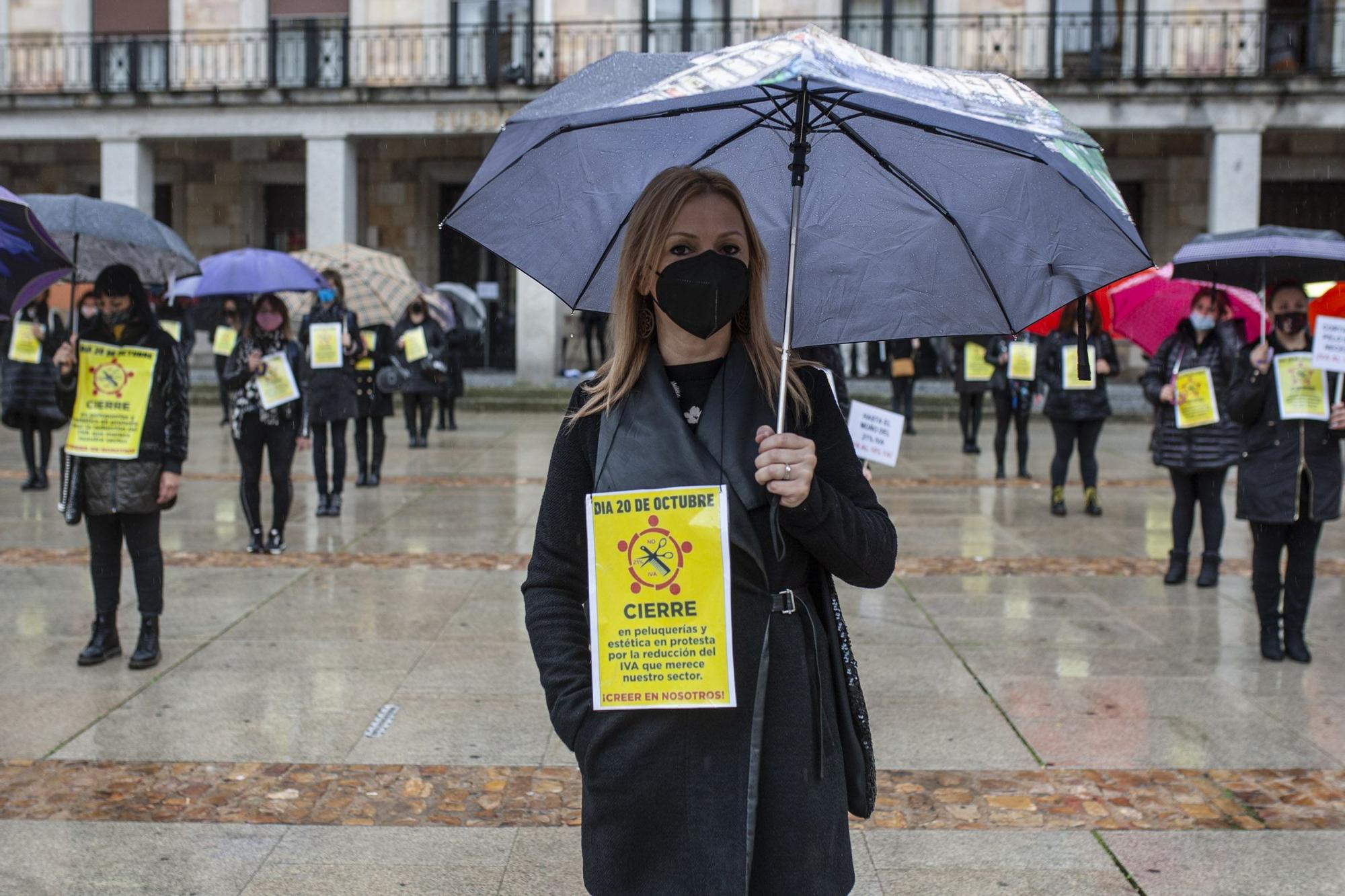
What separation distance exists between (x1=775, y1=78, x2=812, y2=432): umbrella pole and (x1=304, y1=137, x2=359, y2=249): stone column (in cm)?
2304

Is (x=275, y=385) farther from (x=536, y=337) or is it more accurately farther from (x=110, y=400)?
(x=536, y=337)

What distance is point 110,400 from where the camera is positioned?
6352mm

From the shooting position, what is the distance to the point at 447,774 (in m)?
4.97

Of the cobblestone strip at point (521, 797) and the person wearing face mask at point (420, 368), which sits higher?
the person wearing face mask at point (420, 368)

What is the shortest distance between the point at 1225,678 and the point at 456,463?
9.80m

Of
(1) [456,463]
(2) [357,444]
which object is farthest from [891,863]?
(1) [456,463]

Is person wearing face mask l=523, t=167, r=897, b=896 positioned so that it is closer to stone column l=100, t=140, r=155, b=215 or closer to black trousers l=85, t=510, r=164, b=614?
black trousers l=85, t=510, r=164, b=614

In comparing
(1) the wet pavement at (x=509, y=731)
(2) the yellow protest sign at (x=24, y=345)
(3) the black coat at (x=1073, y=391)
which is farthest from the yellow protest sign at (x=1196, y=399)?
(2) the yellow protest sign at (x=24, y=345)

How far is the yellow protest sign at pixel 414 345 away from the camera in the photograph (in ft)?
47.8

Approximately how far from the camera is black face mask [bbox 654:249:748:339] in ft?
7.90

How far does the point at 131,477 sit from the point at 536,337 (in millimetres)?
19083

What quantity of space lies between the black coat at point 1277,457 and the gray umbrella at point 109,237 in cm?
541

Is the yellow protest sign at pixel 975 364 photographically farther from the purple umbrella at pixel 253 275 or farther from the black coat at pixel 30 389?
the black coat at pixel 30 389

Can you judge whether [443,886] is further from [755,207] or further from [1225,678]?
[1225,678]
